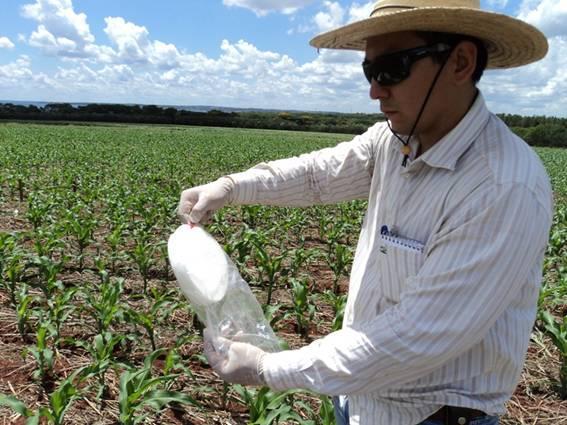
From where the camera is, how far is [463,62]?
4.80 feet

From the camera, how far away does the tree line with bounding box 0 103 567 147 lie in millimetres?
63938

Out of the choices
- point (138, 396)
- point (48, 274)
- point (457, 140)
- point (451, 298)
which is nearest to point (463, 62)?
point (457, 140)

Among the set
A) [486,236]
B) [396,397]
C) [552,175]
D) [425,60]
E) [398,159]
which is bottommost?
[552,175]

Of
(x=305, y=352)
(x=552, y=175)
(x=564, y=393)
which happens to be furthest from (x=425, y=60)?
(x=552, y=175)

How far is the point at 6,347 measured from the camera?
376cm

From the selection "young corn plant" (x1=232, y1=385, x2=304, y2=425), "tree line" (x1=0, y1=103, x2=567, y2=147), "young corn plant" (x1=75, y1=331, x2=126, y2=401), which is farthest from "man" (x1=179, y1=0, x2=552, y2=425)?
"tree line" (x1=0, y1=103, x2=567, y2=147)

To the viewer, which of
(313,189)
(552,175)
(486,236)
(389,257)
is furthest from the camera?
(552,175)

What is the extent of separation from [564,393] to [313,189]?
2.57 m

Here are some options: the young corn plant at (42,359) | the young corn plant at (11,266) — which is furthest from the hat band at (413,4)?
the young corn plant at (11,266)

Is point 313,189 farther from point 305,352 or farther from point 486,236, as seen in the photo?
point 486,236

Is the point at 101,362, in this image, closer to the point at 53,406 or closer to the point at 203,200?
the point at 53,406

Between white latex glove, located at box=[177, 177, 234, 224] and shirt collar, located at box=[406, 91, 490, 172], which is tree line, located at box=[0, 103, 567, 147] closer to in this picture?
white latex glove, located at box=[177, 177, 234, 224]

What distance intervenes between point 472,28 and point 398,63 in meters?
0.21

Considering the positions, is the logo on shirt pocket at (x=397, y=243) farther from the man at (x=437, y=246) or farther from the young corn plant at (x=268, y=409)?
the young corn plant at (x=268, y=409)
